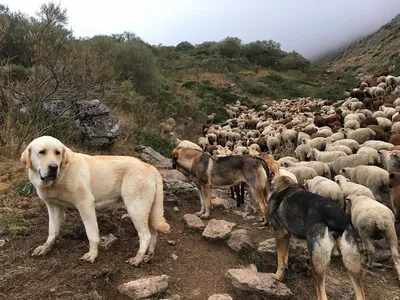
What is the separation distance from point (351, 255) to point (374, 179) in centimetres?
488

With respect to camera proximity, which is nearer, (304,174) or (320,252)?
(320,252)

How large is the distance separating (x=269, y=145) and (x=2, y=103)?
35.5ft

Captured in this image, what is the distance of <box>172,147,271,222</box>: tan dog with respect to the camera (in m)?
7.16

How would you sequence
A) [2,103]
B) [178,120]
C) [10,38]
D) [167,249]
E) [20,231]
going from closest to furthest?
[20,231] < [167,249] < [2,103] < [10,38] < [178,120]

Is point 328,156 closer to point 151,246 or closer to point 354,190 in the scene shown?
point 354,190

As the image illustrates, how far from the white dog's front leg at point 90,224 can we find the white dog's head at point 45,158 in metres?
0.58

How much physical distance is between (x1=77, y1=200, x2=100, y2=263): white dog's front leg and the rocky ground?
126 mm

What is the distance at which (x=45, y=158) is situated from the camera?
14.5ft

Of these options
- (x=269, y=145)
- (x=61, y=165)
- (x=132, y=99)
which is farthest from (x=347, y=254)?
(x=132, y=99)

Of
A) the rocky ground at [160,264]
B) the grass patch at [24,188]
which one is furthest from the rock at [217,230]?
the grass patch at [24,188]

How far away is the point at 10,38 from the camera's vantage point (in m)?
16.1

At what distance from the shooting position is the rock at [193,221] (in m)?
6.71

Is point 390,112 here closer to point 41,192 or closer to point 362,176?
point 362,176

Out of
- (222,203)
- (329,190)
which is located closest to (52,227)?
(222,203)
